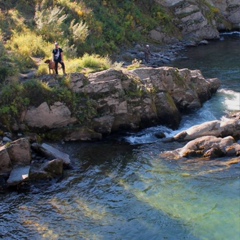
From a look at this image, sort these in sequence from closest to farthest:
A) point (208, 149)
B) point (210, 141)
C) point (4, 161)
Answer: point (4, 161), point (208, 149), point (210, 141)

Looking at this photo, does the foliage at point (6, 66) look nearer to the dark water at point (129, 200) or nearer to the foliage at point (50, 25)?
the dark water at point (129, 200)

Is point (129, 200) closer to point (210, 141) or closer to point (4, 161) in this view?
point (4, 161)

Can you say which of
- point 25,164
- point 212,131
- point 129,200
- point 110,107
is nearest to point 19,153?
point 25,164

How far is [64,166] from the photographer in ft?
52.2

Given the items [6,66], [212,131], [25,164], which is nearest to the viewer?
[25,164]

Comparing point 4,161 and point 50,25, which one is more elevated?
point 50,25

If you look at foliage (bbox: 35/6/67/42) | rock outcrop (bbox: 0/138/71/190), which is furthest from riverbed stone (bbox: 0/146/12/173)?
foliage (bbox: 35/6/67/42)

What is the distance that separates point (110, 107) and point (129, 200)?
280 inches

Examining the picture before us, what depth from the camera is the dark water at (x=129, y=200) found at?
1178 cm

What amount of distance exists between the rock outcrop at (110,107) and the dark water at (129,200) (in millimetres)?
1192

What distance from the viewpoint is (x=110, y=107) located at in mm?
19594

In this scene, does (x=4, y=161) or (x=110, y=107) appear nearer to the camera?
(x=4, y=161)

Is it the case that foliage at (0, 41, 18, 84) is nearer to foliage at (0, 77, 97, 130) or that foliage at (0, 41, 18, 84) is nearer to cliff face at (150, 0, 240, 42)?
foliage at (0, 77, 97, 130)

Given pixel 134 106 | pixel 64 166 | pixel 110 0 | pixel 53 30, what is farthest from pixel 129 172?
pixel 110 0
